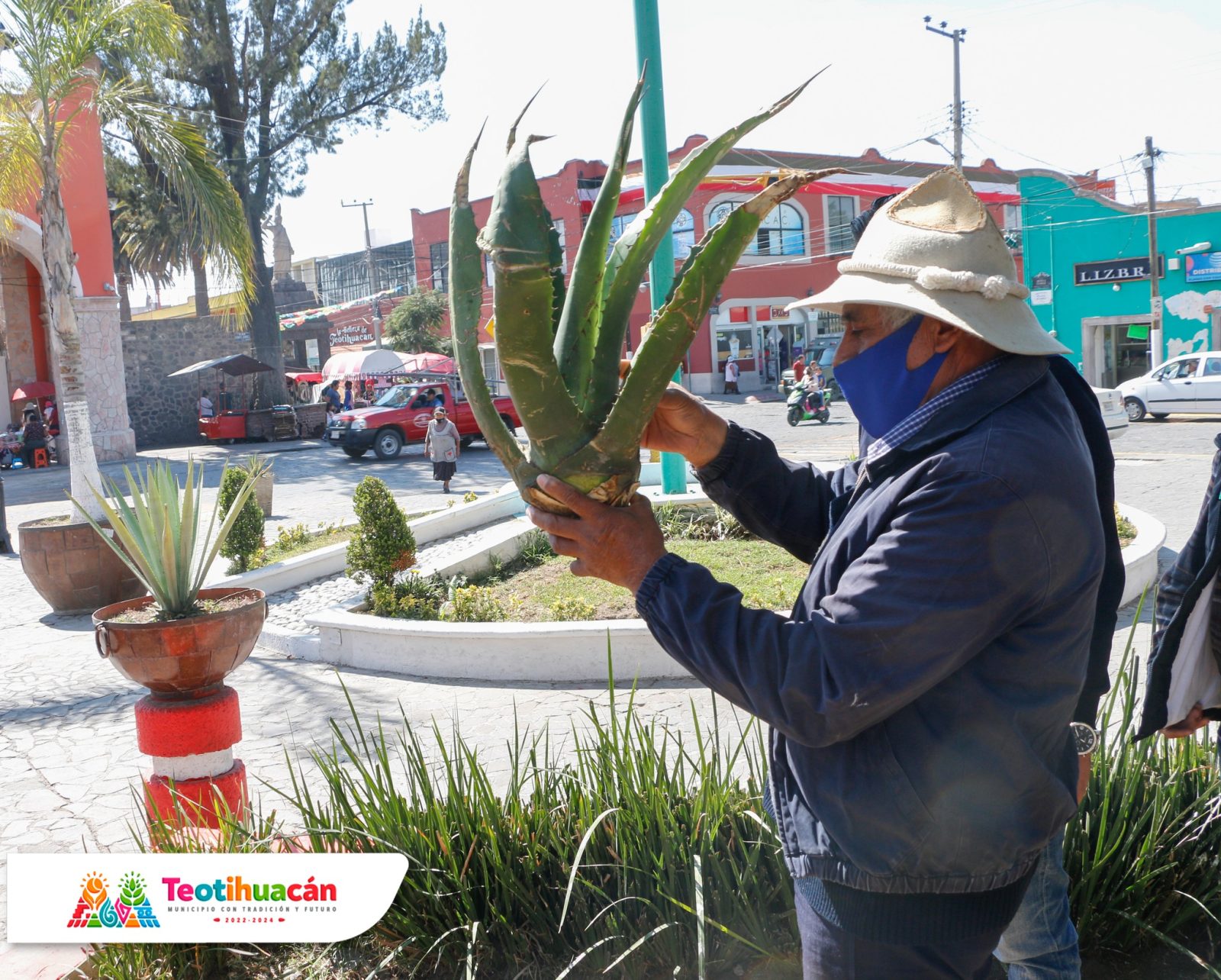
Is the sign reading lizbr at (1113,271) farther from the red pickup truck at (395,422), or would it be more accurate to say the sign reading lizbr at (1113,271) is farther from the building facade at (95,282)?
the building facade at (95,282)

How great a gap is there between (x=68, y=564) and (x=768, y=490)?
8452 millimetres

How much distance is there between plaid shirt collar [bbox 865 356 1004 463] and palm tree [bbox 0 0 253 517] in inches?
336

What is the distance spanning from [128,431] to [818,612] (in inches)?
986

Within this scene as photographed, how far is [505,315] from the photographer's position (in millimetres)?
1520

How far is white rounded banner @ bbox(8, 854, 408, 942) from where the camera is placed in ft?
8.76

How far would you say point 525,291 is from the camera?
1517 millimetres

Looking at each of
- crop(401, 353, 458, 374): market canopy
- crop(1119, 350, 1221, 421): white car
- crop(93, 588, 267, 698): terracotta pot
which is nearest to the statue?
crop(401, 353, 458, 374): market canopy

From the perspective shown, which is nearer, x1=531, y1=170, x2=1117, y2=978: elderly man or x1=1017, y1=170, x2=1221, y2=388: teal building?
x1=531, y1=170, x2=1117, y2=978: elderly man

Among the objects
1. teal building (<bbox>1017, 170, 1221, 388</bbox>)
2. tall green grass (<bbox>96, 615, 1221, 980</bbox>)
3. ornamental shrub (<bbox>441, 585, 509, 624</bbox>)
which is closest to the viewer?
tall green grass (<bbox>96, 615, 1221, 980</bbox>)

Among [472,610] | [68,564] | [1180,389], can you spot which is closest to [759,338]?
[1180,389]

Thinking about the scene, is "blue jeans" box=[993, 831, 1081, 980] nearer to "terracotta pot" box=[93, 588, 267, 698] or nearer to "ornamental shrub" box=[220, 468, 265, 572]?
"terracotta pot" box=[93, 588, 267, 698]

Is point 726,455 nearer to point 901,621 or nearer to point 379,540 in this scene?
point 901,621

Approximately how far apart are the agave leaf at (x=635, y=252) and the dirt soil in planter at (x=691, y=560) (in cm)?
510

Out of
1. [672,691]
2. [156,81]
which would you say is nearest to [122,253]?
[156,81]
